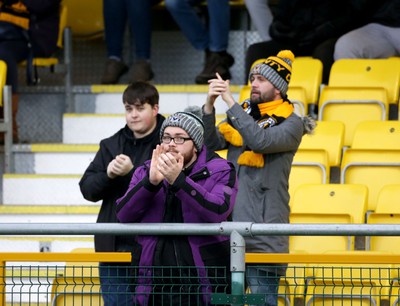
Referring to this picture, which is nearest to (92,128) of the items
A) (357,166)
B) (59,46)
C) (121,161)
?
(59,46)

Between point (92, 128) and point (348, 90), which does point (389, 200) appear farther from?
point (92, 128)

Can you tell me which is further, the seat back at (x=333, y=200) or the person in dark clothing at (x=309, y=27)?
the person in dark clothing at (x=309, y=27)

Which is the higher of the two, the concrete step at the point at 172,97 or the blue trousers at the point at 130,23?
the blue trousers at the point at 130,23

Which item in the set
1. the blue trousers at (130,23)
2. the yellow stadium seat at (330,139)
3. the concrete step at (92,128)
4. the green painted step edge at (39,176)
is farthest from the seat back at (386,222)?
the blue trousers at (130,23)

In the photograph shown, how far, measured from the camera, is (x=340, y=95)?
Answer: 9242 millimetres

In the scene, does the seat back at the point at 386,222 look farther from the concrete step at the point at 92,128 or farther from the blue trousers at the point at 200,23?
the blue trousers at the point at 200,23

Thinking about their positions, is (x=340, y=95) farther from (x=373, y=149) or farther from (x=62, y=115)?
(x=62, y=115)

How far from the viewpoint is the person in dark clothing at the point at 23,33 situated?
9734 mm

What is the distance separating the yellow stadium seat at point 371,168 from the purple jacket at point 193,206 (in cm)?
258

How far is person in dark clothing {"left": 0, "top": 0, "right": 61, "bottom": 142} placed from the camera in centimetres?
973

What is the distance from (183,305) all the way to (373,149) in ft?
10.1

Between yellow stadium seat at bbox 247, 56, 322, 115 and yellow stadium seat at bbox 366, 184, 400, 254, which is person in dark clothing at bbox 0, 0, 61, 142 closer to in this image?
yellow stadium seat at bbox 247, 56, 322, 115

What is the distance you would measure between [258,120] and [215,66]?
324cm

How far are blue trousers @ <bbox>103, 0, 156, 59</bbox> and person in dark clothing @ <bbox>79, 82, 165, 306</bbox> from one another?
3.55 metres
